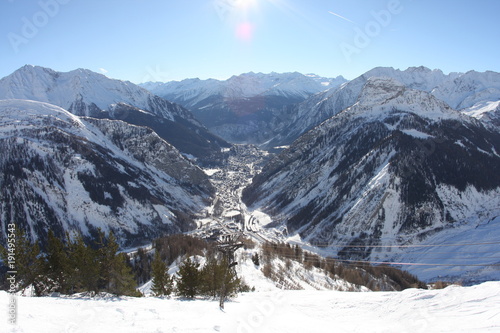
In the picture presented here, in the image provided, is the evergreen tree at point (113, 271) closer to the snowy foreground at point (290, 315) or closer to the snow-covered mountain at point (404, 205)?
the snowy foreground at point (290, 315)

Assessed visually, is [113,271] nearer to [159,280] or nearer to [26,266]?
[159,280]

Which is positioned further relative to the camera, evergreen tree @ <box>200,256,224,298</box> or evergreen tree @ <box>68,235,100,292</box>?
evergreen tree @ <box>200,256,224,298</box>

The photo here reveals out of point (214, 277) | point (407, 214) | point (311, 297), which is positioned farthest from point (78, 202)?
point (407, 214)

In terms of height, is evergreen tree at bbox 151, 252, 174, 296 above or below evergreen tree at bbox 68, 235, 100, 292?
below

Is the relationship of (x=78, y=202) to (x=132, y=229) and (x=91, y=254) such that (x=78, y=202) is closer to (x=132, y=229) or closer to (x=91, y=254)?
(x=132, y=229)

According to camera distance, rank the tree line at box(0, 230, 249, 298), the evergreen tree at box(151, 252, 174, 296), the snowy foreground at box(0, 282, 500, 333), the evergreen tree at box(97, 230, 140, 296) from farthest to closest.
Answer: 1. the evergreen tree at box(151, 252, 174, 296)
2. the evergreen tree at box(97, 230, 140, 296)
3. the tree line at box(0, 230, 249, 298)
4. the snowy foreground at box(0, 282, 500, 333)

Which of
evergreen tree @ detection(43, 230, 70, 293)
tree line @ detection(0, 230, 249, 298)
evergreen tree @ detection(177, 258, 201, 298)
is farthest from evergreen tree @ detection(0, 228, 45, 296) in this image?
evergreen tree @ detection(177, 258, 201, 298)

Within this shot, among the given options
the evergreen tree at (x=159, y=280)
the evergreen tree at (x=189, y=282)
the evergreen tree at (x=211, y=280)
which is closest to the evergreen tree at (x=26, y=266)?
the evergreen tree at (x=159, y=280)

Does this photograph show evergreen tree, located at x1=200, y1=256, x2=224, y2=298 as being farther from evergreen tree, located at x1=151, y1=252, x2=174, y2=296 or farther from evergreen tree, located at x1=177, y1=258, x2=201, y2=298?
evergreen tree, located at x1=151, y1=252, x2=174, y2=296

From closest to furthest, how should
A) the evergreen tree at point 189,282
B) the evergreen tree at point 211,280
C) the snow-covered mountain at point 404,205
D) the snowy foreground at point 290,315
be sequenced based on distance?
the snowy foreground at point 290,315, the evergreen tree at point 211,280, the evergreen tree at point 189,282, the snow-covered mountain at point 404,205
